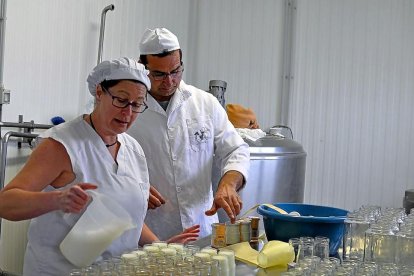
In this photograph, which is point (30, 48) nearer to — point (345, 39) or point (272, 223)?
point (272, 223)

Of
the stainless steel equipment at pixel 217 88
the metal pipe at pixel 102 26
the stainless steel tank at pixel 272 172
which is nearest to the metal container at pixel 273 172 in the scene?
the stainless steel tank at pixel 272 172

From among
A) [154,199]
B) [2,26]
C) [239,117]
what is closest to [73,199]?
[154,199]

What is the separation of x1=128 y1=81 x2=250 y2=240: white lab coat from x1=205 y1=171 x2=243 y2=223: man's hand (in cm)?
5

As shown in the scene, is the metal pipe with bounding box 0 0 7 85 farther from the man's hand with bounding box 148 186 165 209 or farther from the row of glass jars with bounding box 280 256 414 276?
the row of glass jars with bounding box 280 256 414 276

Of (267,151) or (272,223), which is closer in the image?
(272,223)

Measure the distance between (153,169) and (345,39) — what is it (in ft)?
8.15

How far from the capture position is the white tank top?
148 centimetres

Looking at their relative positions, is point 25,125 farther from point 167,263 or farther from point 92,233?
point 167,263

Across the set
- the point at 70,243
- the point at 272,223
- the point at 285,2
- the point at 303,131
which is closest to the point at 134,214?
the point at 70,243

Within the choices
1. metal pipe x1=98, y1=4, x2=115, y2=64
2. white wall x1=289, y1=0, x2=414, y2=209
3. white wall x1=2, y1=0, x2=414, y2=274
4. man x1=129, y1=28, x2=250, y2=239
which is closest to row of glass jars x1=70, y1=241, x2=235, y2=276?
man x1=129, y1=28, x2=250, y2=239

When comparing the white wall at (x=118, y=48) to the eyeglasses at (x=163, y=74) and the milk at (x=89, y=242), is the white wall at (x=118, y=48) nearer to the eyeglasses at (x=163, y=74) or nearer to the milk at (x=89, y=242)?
the eyeglasses at (x=163, y=74)

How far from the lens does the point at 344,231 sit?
1.57m

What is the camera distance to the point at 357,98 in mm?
3955

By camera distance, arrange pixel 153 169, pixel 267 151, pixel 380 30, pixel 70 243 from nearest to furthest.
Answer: pixel 70 243 < pixel 153 169 < pixel 267 151 < pixel 380 30
